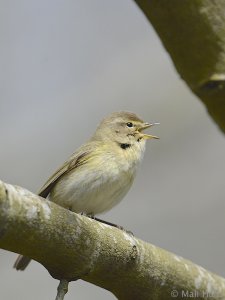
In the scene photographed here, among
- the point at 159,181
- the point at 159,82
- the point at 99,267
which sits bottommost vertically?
the point at 159,181

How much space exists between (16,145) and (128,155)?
469 cm

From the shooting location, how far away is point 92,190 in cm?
389

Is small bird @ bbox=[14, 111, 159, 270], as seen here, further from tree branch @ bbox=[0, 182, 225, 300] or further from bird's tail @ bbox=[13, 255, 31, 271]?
tree branch @ bbox=[0, 182, 225, 300]

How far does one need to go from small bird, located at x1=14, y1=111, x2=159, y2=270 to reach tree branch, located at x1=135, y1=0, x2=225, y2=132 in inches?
94.1

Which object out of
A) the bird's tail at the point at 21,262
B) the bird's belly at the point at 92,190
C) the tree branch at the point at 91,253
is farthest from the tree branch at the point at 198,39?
the bird's tail at the point at 21,262

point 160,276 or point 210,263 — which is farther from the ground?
point 160,276

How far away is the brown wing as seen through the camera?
161 inches

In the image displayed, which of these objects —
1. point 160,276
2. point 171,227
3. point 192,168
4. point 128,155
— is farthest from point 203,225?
point 160,276

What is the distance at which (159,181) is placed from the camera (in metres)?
7.83

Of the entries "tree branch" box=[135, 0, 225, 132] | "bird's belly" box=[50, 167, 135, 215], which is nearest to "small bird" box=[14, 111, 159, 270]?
"bird's belly" box=[50, 167, 135, 215]

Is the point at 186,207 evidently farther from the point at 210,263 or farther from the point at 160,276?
the point at 160,276

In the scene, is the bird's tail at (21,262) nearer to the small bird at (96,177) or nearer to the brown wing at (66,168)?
the small bird at (96,177)

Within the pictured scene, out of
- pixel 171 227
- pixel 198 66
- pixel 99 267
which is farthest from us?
pixel 171 227

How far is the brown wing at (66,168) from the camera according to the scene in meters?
4.09
